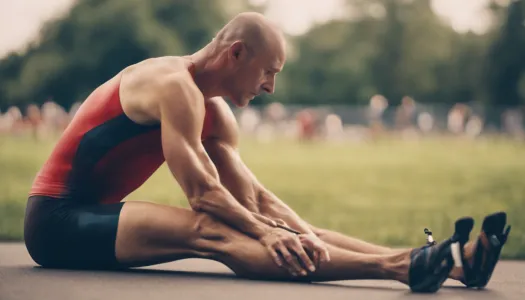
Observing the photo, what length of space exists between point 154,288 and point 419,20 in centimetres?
6266

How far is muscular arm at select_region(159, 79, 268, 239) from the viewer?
12.8 ft

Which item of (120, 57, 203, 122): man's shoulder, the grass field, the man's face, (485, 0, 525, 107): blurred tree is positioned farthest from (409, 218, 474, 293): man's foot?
(485, 0, 525, 107): blurred tree

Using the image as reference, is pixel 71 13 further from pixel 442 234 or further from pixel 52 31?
pixel 442 234

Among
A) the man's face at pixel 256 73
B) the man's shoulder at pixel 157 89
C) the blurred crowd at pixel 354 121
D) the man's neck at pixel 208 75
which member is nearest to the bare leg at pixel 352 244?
the man's face at pixel 256 73

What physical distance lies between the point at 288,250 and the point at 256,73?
3.25ft

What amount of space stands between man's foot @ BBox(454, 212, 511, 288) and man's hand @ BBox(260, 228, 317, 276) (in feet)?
2.50

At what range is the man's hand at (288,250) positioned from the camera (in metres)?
3.82

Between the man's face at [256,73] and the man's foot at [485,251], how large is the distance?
1.36m

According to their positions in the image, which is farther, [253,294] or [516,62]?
[516,62]

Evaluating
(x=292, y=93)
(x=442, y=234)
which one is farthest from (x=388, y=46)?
(x=442, y=234)

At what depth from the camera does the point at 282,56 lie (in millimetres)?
4242

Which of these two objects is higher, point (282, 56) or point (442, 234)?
point (282, 56)

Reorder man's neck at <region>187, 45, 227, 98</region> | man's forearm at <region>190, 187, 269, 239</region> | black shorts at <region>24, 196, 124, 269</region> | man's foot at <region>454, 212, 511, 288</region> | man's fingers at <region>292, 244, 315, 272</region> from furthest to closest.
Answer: man's neck at <region>187, 45, 227, 98</region>
black shorts at <region>24, 196, 124, 269</region>
man's forearm at <region>190, 187, 269, 239</region>
man's fingers at <region>292, 244, 315, 272</region>
man's foot at <region>454, 212, 511, 288</region>

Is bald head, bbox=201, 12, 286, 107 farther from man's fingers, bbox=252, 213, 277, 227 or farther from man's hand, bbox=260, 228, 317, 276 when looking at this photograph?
man's hand, bbox=260, 228, 317, 276
